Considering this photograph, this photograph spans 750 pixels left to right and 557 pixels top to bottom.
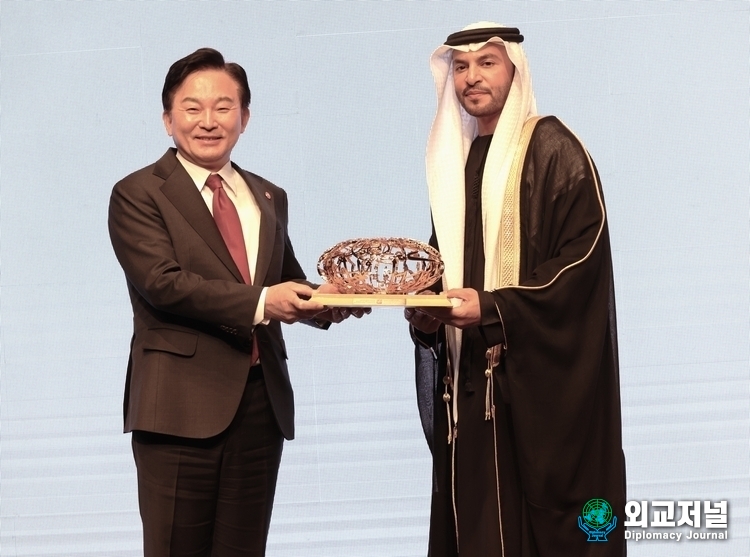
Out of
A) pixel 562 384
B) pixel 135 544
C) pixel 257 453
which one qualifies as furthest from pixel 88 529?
pixel 562 384

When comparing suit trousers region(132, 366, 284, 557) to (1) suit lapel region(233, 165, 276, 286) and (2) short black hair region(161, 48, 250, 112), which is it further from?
(2) short black hair region(161, 48, 250, 112)

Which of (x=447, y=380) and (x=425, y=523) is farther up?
(x=447, y=380)

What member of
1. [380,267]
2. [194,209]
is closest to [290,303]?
[380,267]

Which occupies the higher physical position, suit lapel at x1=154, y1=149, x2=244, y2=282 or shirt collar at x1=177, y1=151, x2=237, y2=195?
shirt collar at x1=177, y1=151, x2=237, y2=195

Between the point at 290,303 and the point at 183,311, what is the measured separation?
0.25 meters

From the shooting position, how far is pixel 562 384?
2.62 meters

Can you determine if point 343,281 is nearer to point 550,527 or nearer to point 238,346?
point 238,346

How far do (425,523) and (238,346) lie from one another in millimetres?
1644

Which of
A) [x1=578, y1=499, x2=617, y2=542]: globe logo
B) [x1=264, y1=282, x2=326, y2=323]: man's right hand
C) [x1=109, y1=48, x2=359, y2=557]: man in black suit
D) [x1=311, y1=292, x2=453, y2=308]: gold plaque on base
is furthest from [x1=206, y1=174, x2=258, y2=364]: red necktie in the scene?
[x1=578, y1=499, x2=617, y2=542]: globe logo

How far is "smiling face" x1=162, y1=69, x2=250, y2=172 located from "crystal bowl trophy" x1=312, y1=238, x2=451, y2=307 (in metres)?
0.40

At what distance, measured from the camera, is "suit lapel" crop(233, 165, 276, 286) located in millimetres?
2732

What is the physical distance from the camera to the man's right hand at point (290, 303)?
2.56 m

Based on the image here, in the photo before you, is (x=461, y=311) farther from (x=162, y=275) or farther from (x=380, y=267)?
(x=162, y=275)

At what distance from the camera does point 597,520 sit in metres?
2.68
